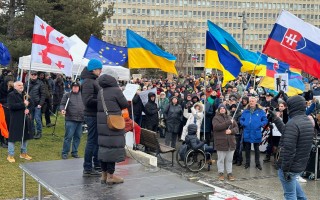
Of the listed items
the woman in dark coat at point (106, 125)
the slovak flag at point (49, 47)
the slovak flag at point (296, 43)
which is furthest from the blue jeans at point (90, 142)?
the slovak flag at point (49, 47)

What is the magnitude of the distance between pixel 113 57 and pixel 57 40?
3112mm

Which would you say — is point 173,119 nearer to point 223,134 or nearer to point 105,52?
point 223,134

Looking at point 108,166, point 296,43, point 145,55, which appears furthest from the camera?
point 145,55

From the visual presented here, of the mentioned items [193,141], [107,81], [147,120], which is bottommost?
[193,141]

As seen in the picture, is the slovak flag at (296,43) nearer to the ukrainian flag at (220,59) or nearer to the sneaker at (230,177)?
the ukrainian flag at (220,59)

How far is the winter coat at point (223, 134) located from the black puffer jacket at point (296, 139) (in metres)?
3.56

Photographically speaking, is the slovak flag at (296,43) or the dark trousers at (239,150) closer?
the slovak flag at (296,43)

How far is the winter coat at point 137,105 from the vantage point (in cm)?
1363

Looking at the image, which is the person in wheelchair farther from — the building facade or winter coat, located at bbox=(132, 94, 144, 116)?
the building facade

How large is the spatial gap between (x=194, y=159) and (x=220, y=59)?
283cm

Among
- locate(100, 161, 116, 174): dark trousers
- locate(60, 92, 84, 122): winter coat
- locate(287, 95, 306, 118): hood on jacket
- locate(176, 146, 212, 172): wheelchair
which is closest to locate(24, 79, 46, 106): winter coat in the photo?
locate(60, 92, 84, 122): winter coat

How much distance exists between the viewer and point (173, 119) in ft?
41.3

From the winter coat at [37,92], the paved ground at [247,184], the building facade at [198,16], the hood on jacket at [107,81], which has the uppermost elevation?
the building facade at [198,16]

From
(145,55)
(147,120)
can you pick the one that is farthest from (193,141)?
(147,120)
